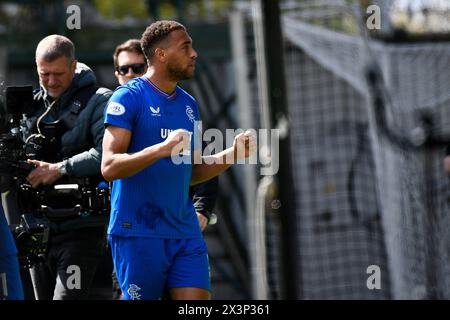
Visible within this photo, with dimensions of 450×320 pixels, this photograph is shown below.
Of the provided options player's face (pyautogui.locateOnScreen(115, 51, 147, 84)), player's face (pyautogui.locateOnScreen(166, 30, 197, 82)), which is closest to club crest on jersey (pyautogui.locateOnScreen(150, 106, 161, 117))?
player's face (pyautogui.locateOnScreen(166, 30, 197, 82))

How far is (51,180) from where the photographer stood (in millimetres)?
6273

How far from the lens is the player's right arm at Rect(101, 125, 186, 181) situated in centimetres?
532

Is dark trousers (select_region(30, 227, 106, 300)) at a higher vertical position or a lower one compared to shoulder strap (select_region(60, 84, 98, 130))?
lower

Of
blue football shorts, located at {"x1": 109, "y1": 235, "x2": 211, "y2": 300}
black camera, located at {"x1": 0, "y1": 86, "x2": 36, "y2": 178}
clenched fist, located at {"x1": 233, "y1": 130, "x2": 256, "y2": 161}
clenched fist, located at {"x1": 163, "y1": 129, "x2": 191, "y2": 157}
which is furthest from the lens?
black camera, located at {"x1": 0, "y1": 86, "x2": 36, "y2": 178}

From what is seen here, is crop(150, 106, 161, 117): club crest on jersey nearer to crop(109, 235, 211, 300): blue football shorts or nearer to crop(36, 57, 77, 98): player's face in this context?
crop(109, 235, 211, 300): blue football shorts

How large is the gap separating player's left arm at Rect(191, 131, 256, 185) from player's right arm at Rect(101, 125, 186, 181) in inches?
18.4

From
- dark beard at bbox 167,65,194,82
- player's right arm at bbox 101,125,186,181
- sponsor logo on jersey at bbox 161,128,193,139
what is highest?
dark beard at bbox 167,65,194,82

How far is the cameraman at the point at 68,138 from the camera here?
650cm

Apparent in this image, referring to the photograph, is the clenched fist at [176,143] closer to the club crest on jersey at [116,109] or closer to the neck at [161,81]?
the club crest on jersey at [116,109]

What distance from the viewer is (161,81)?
19.5 ft

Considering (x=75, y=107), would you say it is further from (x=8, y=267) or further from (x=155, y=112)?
(x=8, y=267)
